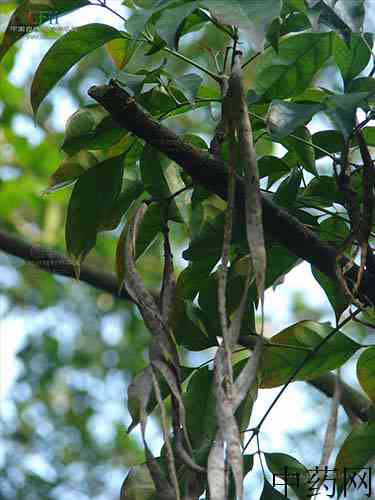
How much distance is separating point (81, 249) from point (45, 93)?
13cm

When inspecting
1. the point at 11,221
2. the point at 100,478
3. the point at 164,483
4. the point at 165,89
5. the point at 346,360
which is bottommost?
the point at 164,483

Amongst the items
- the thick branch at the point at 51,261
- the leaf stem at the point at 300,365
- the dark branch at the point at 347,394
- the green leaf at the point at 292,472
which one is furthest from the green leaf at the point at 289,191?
the dark branch at the point at 347,394

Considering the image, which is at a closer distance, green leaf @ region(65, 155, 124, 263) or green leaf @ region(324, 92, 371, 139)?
green leaf @ region(324, 92, 371, 139)

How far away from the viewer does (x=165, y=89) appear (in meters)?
0.73

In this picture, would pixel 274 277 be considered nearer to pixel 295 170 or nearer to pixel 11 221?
pixel 295 170

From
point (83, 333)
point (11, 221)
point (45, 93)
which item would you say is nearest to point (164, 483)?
point (45, 93)

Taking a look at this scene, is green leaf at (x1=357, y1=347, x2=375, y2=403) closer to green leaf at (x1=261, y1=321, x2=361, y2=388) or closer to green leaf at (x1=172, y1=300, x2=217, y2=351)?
green leaf at (x1=261, y1=321, x2=361, y2=388)

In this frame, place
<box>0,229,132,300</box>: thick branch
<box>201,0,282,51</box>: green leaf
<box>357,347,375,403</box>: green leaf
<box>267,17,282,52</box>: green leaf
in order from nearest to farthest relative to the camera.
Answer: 1. <box>201,0,282,51</box>: green leaf
2. <box>267,17,282,52</box>: green leaf
3. <box>357,347,375,403</box>: green leaf
4. <box>0,229,132,300</box>: thick branch

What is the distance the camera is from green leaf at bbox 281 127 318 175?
0.71 m

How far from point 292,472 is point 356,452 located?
6 cm

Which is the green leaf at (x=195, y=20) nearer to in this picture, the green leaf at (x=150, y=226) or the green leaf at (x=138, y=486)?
the green leaf at (x=150, y=226)

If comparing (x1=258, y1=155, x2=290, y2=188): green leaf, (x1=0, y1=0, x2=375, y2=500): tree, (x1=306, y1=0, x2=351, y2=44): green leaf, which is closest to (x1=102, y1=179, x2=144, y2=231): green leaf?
(x1=0, y1=0, x2=375, y2=500): tree

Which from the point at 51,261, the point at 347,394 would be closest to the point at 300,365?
the point at 51,261

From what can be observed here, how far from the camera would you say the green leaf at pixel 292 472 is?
2.47 ft
